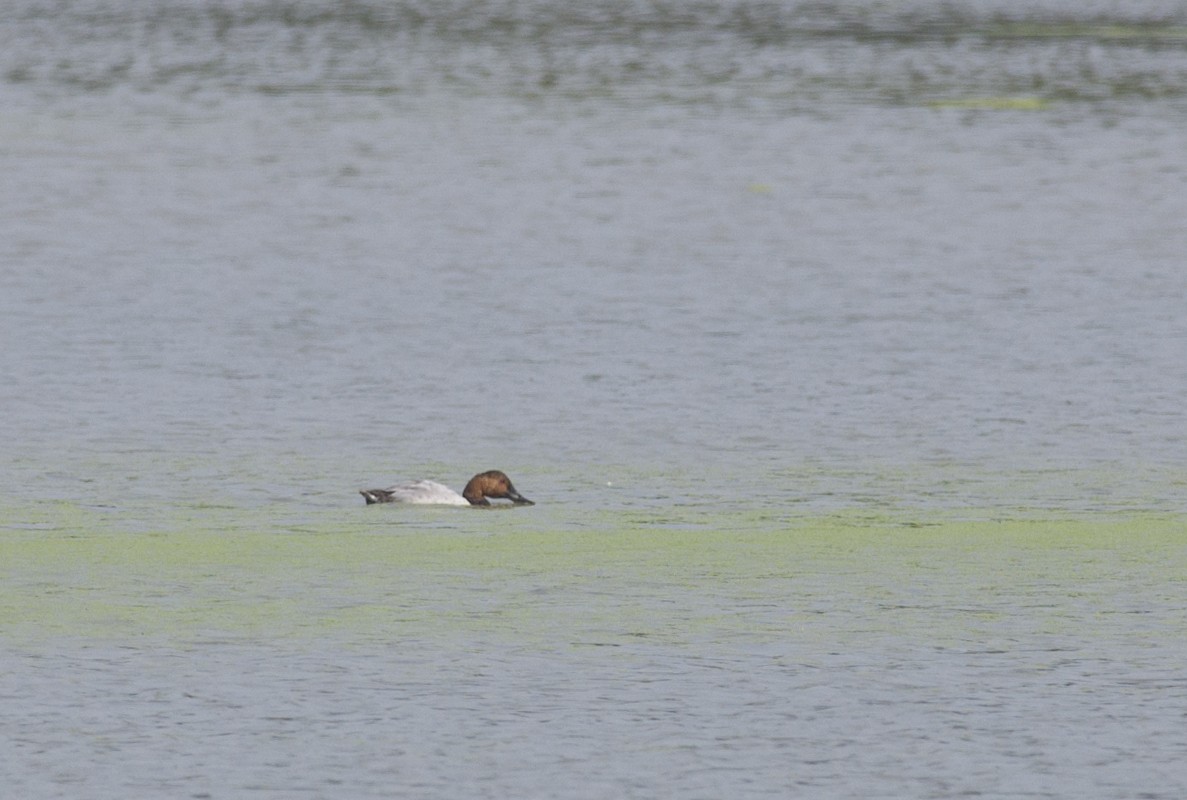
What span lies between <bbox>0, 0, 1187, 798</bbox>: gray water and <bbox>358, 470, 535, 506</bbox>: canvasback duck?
0.11 metres

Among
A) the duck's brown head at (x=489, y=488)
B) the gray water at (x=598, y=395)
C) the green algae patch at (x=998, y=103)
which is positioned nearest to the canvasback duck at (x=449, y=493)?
the duck's brown head at (x=489, y=488)

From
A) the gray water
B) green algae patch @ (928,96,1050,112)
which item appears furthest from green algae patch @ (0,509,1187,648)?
green algae patch @ (928,96,1050,112)

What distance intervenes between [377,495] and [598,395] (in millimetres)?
2696

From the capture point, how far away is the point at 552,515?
969cm

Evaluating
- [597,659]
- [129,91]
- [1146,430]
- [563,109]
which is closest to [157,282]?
[1146,430]

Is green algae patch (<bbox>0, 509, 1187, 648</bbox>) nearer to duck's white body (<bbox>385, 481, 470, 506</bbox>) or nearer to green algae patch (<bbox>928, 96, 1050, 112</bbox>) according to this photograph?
duck's white body (<bbox>385, 481, 470, 506</bbox>)

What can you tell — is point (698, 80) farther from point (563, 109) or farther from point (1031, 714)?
point (1031, 714)

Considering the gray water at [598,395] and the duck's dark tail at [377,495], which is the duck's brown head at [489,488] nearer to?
the gray water at [598,395]

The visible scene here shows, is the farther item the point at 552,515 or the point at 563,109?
the point at 563,109

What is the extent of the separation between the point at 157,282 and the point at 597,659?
8.55 m

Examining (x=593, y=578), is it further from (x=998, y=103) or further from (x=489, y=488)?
(x=998, y=103)

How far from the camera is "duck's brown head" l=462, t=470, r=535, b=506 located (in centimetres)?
968

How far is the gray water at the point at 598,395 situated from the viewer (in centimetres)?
702

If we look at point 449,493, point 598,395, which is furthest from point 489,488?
point 598,395
